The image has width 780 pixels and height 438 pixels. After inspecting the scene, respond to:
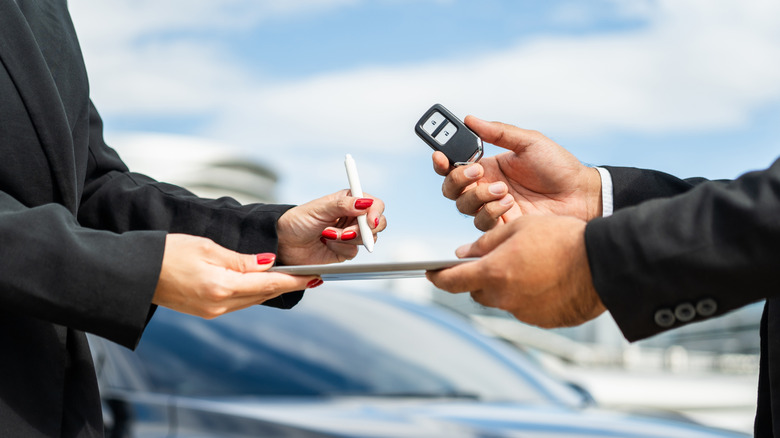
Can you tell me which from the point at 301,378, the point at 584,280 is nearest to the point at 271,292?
the point at 584,280

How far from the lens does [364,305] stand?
356 centimetres

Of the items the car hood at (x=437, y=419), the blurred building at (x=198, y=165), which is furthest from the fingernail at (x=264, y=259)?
the blurred building at (x=198, y=165)

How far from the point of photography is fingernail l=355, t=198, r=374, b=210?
62.8 inches

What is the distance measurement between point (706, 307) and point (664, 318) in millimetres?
65

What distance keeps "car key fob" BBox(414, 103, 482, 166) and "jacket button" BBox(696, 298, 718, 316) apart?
2.37 feet

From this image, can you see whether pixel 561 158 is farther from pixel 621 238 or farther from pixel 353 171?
pixel 621 238

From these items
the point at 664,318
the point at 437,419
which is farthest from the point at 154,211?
the point at 437,419

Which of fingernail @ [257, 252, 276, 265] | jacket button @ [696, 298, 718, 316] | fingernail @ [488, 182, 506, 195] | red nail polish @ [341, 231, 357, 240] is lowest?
fingernail @ [257, 252, 276, 265]

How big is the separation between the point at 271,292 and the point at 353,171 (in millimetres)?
417

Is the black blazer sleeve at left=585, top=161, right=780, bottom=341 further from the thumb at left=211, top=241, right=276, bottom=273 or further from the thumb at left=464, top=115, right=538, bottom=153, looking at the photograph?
the thumb at left=464, top=115, right=538, bottom=153

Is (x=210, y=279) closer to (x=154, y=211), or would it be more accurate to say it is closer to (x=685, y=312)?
(x=154, y=211)

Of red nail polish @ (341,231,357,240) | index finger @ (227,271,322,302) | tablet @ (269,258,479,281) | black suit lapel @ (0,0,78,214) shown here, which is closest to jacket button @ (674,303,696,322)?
tablet @ (269,258,479,281)

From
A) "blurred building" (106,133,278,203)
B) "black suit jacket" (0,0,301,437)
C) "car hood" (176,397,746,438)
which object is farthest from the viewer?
"blurred building" (106,133,278,203)

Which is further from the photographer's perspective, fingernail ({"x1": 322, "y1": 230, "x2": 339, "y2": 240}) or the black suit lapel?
fingernail ({"x1": 322, "y1": 230, "x2": 339, "y2": 240})
